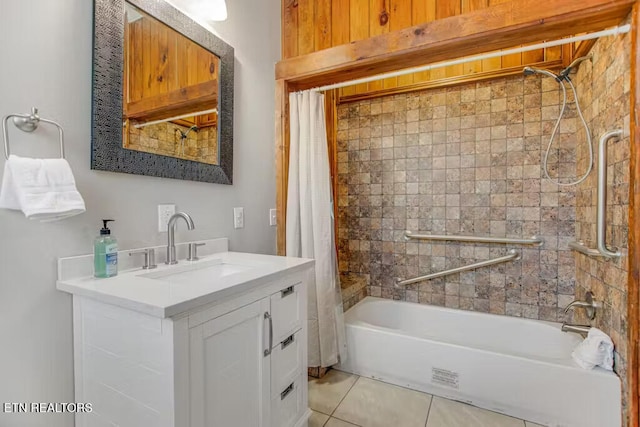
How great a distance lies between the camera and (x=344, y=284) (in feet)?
8.65

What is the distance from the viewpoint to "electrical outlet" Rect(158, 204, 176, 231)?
1318 mm

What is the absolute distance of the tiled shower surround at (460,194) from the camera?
2139mm

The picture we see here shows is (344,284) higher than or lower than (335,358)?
higher

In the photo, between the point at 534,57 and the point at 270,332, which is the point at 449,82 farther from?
the point at 270,332

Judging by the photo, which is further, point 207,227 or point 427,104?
point 427,104

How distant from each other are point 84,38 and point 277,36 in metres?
1.31

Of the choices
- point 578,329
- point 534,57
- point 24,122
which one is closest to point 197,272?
point 24,122

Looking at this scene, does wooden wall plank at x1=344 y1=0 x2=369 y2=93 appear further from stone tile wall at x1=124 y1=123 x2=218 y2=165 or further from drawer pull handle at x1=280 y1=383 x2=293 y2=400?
drawer pull handle at x1=280 y1=383 x2=293 y2=400

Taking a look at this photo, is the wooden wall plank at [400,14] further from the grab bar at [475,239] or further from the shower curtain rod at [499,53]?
the grab bar at [475,239]

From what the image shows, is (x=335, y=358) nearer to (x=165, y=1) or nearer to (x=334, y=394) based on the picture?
(x=334, y=394)

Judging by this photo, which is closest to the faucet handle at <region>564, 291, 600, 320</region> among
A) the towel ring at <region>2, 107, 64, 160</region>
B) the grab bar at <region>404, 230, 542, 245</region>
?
the grab bar at <region>404, 230, 542, 245</region>

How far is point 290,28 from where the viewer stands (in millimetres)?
2109

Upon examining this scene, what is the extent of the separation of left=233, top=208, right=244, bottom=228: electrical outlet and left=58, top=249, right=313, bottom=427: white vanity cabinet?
621 millimetres

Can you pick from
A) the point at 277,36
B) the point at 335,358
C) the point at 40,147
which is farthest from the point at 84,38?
the point at 335,358
